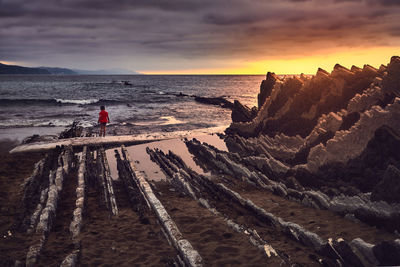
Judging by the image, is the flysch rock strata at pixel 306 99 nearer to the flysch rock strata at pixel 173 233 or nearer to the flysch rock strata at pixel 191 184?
the flysch rock strata at pixel 191 184

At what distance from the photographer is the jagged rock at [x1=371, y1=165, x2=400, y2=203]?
20.9 ft

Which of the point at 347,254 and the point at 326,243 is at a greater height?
the point at 347,254

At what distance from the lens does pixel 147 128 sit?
26562 millimetres

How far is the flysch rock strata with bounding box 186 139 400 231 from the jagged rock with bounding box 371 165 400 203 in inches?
5.2

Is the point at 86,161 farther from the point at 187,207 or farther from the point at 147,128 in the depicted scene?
the point at 147,128

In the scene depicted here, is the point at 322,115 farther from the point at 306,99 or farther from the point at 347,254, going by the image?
the point at 347,254

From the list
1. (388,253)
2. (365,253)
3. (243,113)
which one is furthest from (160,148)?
(388,253)

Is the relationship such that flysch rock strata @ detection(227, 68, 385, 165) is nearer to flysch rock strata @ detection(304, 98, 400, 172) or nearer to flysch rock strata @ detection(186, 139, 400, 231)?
flysch rock strata @ detection(304, 98, 400, 172)

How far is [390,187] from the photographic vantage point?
6.50 m

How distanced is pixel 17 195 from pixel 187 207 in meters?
5.53

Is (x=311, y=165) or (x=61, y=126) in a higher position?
(x=311, y=165)

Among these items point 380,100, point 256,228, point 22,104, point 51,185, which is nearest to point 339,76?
point 380,100

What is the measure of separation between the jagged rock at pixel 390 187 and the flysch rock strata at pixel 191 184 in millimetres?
2773

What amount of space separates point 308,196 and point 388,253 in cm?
384
